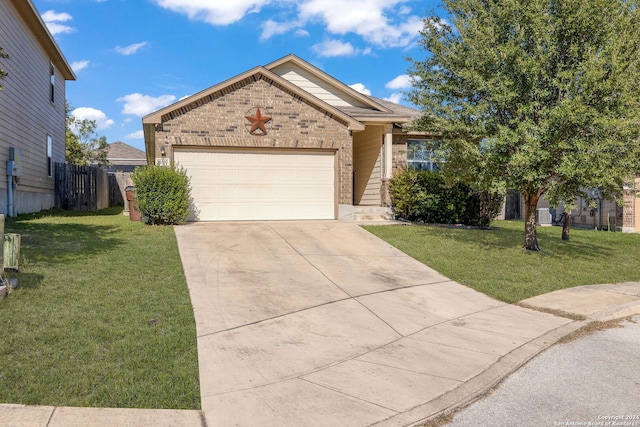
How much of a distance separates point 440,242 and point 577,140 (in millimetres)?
3858

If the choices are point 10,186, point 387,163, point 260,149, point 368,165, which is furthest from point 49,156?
point 387,163

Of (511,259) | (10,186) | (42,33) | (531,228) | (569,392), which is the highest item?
(42,33)

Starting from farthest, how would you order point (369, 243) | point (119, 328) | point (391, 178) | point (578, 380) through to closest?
point (391, 178) → point (369, 243) → point (119, 328) → point (578, 380)

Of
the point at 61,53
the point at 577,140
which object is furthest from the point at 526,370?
the point at 61,53

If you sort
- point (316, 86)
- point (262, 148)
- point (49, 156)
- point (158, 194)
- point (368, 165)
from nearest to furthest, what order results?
point (158, 194) → point (262, 148) → point (368, 165) → point (316, 86) → point (49, 156)

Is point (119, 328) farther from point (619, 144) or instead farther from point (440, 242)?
point (619, 144)

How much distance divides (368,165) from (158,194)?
27.5ft

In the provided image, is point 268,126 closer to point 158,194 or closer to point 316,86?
point 158,194

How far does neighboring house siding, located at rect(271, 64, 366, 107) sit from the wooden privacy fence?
9.79m

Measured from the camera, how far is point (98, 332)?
521 cm

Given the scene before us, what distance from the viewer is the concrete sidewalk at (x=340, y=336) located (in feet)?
12.8

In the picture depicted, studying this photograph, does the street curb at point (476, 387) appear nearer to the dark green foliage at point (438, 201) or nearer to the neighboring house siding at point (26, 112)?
the dark green foliage at point (438, 201)

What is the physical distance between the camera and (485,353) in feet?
17.5

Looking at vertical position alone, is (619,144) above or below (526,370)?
above
